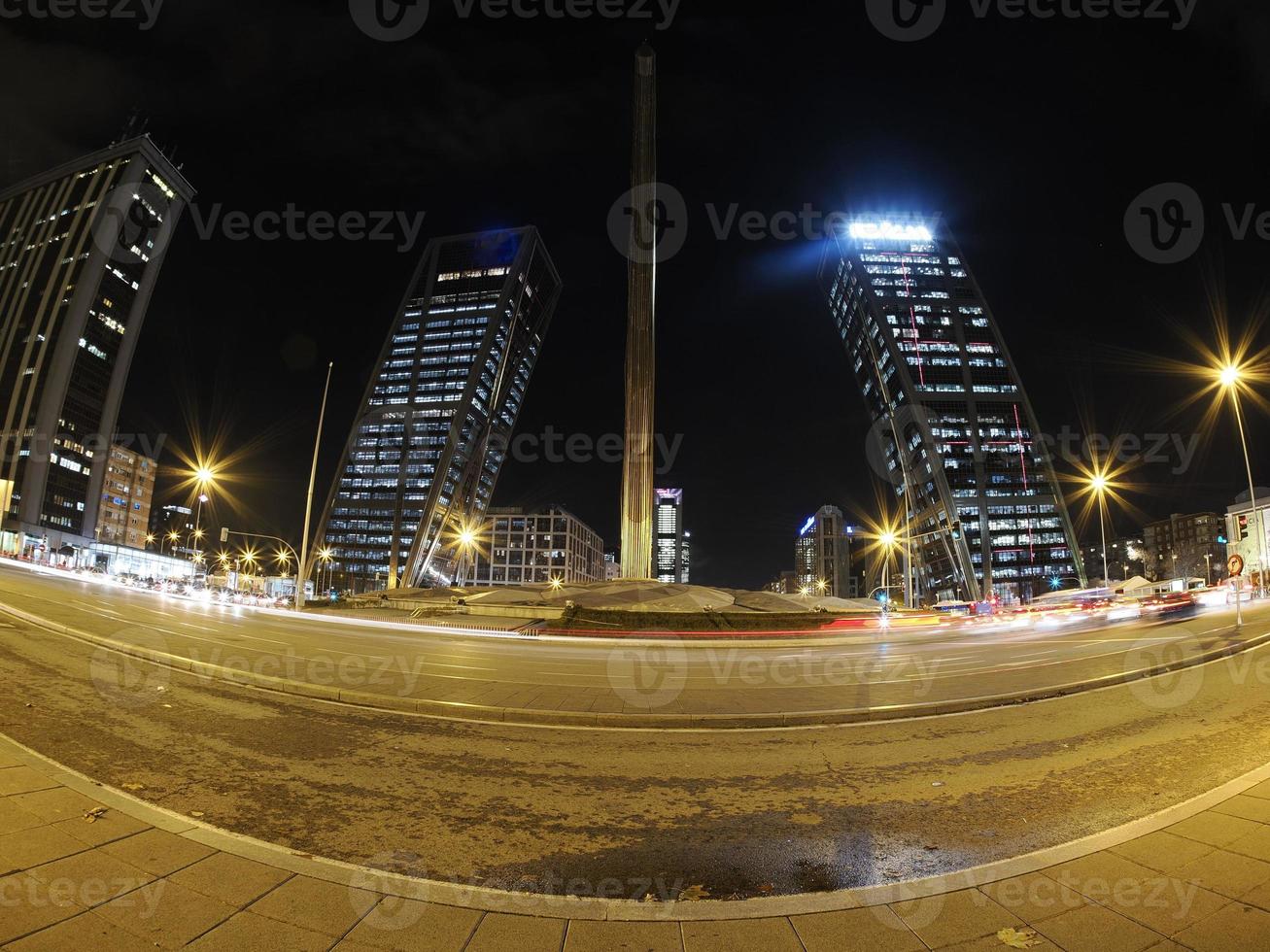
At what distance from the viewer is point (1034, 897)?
12.2 feet

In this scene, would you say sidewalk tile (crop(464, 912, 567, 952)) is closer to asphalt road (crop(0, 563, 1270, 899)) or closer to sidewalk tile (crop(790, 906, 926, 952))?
asphalt road (crop(0, 563, 1270, 899))

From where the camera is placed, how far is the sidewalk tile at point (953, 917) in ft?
10.9

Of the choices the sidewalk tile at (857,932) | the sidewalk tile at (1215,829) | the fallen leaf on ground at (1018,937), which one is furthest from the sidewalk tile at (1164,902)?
the sidewalk tile at (857,932)

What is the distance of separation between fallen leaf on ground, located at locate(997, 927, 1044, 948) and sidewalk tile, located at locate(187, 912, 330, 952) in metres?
3.59

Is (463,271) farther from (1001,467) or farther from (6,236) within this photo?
(1001,467)

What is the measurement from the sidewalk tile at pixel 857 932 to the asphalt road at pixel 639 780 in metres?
0.66

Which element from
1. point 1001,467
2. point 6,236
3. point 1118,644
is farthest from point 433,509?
point 1118,644

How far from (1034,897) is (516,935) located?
3127 millimetres

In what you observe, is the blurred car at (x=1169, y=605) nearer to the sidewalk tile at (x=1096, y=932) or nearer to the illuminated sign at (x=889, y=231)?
the sidewalk tile at (x=1096, y=932)

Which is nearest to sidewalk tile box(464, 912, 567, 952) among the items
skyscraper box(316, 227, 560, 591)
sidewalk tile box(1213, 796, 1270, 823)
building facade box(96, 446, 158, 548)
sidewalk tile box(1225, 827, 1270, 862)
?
sidewalk tile box(1225, 827, 1270, 862)

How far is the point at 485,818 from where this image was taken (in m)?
5.30

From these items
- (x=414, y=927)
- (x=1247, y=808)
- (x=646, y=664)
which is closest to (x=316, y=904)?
(x=414, y=927)

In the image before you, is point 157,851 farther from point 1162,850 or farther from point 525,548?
point 525,548

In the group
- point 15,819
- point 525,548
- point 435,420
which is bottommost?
point 15,819
